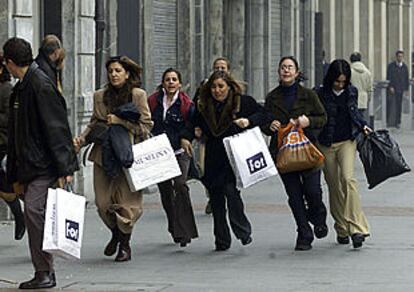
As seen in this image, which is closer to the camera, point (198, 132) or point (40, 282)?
point (40, 282)

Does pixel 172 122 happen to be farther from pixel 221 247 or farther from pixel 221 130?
pixel 221 247

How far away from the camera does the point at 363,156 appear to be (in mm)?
14273

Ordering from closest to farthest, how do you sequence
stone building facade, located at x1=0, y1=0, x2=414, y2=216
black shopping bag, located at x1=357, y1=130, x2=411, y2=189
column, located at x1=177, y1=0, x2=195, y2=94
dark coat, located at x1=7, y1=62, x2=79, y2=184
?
dark coat, located at x1=7, y1=62, x2=79, y2=184 < black shopping bag, located at x1=357, y1=130, x2=411, y2=189 < stone building facade, located at x1=0, y1=0, x2=414, y2=216 < column, located at x1=177, y1=0, x2=195, y2=94

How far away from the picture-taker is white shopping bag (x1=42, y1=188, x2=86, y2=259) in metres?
11.0

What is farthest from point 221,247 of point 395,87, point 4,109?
point 395,87

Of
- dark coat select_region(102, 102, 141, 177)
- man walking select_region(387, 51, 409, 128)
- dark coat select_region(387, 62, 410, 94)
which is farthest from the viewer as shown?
dark coat select_region(387, 62, 410, 94)

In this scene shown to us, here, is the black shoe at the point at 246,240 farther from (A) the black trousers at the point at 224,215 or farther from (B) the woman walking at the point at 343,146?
(B) the woman walking at the point at 343,146

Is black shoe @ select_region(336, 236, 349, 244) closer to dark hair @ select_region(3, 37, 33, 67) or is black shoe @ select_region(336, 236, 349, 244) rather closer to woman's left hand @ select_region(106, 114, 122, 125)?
woman's left hand @ select_region(106, 114, 122, 125)

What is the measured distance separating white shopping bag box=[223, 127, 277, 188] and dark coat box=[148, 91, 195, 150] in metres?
1.13

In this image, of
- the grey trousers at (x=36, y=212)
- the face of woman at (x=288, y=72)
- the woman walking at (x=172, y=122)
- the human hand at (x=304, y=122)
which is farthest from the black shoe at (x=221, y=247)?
the grey trousers at (x=36, y=212)

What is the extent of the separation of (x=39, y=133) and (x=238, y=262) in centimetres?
268

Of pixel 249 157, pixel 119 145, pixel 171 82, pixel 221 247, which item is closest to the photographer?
pixel 119 145

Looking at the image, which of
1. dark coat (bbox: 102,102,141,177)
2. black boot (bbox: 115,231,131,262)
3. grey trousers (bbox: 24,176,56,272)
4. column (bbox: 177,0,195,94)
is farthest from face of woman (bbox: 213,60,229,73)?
column (bbox: 177,0,195,94)

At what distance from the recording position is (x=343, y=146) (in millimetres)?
14086
